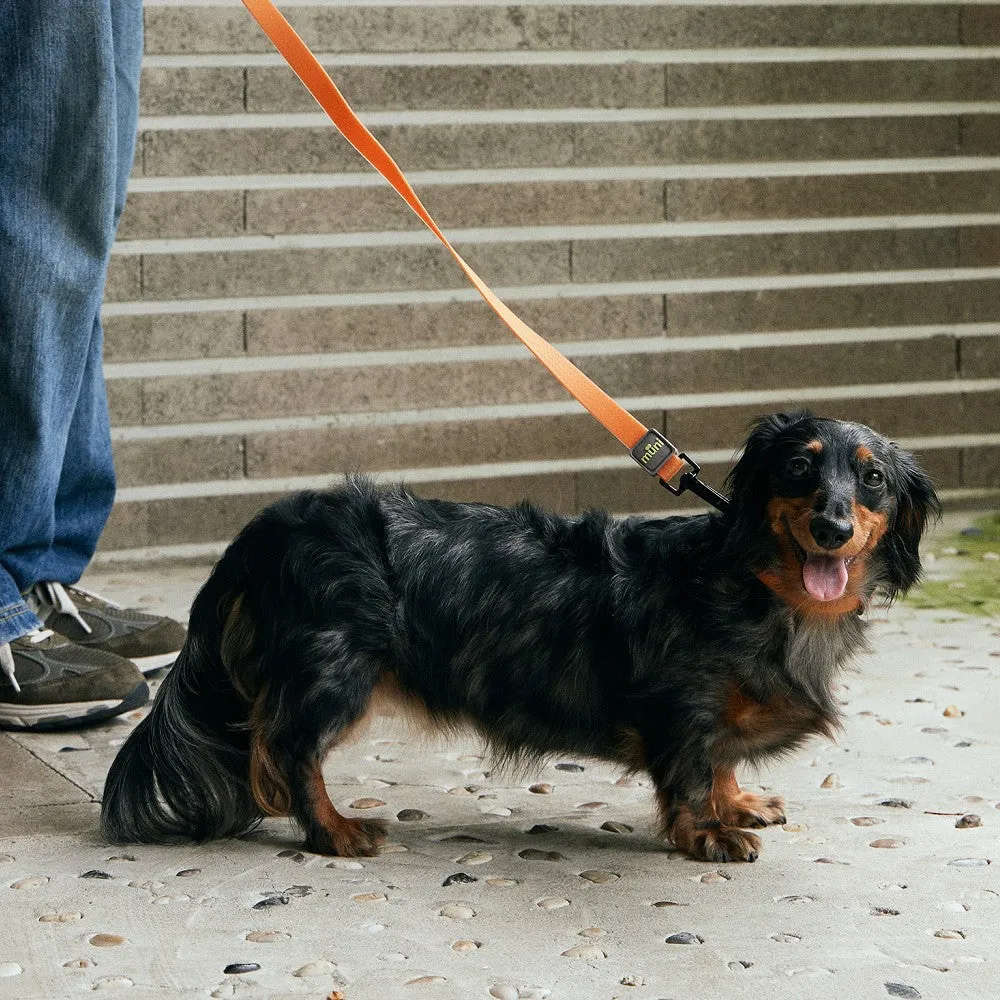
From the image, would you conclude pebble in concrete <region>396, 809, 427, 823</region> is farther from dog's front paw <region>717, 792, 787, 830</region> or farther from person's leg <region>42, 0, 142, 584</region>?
person's leg <region>42, 0, 142, 584</region>

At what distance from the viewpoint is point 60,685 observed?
3.43 metres

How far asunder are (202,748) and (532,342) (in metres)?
0.92

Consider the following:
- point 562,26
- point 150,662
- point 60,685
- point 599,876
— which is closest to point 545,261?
point 562,26

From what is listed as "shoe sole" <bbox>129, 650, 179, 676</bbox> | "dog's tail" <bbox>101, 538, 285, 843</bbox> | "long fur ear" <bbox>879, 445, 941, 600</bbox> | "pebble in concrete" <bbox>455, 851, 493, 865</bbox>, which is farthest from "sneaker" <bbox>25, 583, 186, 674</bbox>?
"long fur ear" <bbox>879, 445, 941, 600</bbox>

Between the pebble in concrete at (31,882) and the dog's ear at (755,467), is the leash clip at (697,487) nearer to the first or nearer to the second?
the dog's ear at (755,467)

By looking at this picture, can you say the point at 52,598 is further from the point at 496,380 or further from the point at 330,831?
the point at 496,380

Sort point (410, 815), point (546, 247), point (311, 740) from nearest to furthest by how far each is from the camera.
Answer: point (311, 740), point (410, 815), point (546, 247)

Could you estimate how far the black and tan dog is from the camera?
8.74 ft

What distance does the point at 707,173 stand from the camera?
5746 mm

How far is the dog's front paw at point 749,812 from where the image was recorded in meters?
2.84

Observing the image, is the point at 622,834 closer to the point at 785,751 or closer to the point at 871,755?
the point at 785,751

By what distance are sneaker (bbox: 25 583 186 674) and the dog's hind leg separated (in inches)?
43.1

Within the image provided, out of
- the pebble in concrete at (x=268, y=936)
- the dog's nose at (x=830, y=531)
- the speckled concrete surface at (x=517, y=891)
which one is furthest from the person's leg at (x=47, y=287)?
the dog's nose at (x=830, y=531)

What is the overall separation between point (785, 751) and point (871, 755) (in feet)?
1.88
